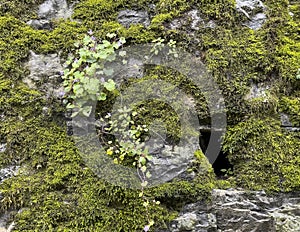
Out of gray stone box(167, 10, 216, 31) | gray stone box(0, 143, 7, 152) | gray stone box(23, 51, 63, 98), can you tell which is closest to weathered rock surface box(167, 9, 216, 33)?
gray stone box(167, 10, 216, 31)

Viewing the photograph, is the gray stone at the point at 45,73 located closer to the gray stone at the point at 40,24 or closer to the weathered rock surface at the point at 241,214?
the gray stone at the point at 40,24

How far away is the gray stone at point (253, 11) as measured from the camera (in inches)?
92.9

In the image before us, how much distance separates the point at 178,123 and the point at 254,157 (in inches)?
19.9

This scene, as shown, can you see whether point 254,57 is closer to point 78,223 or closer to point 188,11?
point 188,11

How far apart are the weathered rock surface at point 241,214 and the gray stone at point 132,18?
1262 millimetres

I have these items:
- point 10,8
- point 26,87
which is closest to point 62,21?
point 10,8

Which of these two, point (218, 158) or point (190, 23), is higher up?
point (190, 23)

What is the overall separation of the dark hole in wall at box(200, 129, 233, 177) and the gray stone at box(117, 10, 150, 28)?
87 cm

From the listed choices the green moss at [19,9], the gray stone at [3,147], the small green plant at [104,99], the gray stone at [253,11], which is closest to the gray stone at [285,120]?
the gray stone at [253,11]

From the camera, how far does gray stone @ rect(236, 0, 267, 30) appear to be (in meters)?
2.36

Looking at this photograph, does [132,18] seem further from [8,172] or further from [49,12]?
[8,172]

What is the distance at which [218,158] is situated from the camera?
2.08 metres

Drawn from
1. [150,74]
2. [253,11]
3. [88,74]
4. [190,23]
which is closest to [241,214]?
[150,74]

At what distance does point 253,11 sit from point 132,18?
0.90 m
